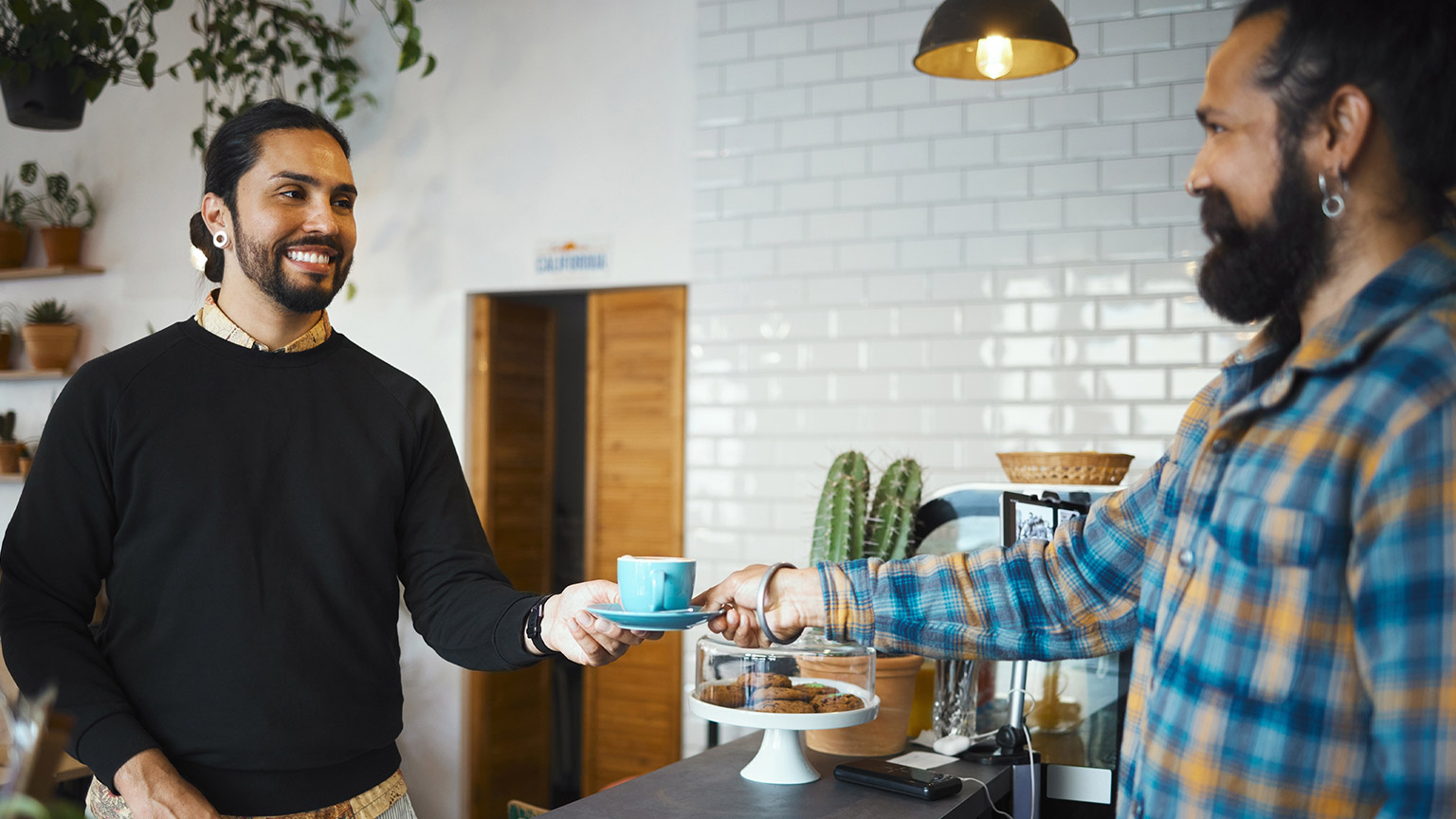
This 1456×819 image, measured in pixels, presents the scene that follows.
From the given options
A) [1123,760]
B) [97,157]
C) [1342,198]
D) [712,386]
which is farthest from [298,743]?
[97,157]

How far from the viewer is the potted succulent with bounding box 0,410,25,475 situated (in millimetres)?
4926

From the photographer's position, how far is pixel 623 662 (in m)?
4.10

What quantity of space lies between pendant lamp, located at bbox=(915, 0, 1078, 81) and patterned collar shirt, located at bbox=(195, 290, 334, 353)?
1.40m

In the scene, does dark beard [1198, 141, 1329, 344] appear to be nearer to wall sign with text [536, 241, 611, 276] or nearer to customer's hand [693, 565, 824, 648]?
customer's hand [693, 565, 824, 648]

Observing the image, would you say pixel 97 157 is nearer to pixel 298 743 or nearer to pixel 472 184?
pixel 472 184

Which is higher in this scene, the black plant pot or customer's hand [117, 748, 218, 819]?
the black plant pot

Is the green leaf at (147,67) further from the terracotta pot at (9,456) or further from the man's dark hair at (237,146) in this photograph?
the man's dark hair at (237,146)

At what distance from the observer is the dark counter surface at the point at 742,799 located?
1.72 metres

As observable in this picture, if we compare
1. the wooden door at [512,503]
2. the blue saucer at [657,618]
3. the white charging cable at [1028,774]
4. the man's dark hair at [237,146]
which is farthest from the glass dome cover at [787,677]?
the wooden door at [512,503]

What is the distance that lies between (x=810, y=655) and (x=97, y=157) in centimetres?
433

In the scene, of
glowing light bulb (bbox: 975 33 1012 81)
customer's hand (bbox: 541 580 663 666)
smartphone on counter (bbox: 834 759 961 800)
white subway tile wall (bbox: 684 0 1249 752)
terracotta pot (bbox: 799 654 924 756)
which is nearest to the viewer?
customer's hand (bbox: 541 580 663 666)

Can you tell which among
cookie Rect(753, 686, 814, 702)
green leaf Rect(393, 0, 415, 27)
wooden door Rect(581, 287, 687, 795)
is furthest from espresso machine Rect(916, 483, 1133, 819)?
green leaf Rect(393, 0, 415, 27)

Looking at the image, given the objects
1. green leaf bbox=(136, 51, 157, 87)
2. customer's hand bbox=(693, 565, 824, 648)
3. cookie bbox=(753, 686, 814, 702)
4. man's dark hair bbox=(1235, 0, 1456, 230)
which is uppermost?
green leaf bbox=(136, 51, 157, 87)

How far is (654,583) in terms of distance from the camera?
58.3 inches
